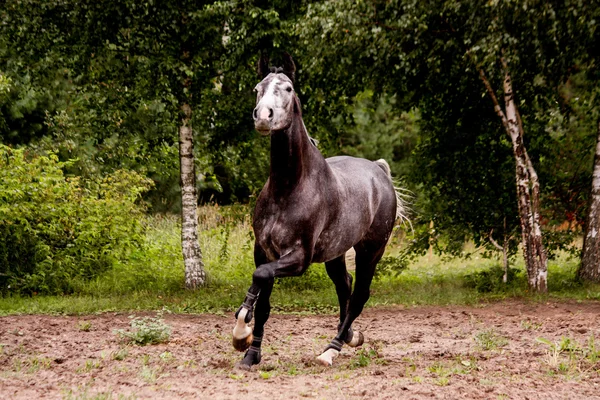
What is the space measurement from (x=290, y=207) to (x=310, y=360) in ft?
6.03

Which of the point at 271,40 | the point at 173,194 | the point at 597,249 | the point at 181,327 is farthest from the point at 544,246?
the point at 173,194

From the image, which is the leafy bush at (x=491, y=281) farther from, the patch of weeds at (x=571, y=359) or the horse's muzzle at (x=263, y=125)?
the horse's muzzle at (x=263, y=125)

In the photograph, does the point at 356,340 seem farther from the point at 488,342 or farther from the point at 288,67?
the point at 288,67

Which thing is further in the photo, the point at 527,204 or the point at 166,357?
the point at 527,204

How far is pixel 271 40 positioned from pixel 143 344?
6.54 metres

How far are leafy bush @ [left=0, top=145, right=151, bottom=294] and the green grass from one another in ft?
1.24

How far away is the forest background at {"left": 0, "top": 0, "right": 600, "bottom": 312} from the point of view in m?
11.9

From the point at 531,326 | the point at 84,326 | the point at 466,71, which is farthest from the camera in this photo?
the point at 466,71

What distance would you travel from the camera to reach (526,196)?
1279cm

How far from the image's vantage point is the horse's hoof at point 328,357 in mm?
6840

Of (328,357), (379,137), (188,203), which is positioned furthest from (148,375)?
(379,137)

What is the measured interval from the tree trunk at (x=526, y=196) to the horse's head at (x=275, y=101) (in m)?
7.14

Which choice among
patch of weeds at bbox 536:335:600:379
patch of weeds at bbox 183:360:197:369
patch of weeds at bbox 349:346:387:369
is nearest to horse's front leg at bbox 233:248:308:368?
patch of weeds at bbox 183:360:197:369

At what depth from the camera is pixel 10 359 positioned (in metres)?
6.82
